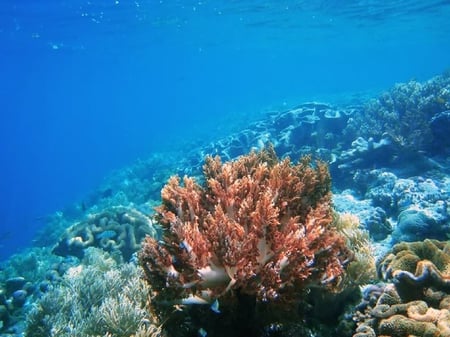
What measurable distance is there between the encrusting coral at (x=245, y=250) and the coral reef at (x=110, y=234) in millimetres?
7274

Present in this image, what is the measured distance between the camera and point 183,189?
405 cm

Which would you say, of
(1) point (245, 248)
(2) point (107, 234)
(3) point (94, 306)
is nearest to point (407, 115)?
(2) point (107, 234)

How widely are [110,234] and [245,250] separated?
8801 mm

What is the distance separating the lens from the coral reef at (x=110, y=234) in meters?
10.7

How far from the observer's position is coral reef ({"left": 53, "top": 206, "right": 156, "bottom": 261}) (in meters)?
10.7

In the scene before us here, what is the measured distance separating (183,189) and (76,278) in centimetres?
479

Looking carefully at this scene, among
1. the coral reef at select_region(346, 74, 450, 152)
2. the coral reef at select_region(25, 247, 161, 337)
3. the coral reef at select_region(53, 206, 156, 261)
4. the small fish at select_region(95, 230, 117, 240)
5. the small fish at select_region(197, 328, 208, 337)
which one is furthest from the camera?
the coral reef at select_region(346, 74, 450, 152)

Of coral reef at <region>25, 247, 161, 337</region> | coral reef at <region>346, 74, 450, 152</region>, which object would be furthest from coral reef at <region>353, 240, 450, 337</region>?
coral reef at <region>346, 74, 450, 152</region>

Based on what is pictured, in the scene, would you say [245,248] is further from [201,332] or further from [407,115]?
[407,115]

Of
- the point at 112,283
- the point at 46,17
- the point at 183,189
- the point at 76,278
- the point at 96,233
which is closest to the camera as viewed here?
the point at 183,189

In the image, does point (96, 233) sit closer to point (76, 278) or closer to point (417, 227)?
point (76, 278)

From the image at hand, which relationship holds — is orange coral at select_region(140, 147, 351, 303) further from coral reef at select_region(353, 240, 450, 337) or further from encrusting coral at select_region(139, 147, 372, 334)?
coral reef at select_region(353, 240, 450, 337)

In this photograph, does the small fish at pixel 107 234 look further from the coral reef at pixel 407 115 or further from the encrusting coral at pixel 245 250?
the coral reef at pixel 407 115

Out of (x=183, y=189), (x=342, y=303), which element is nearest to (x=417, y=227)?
(x=342, y=303)
